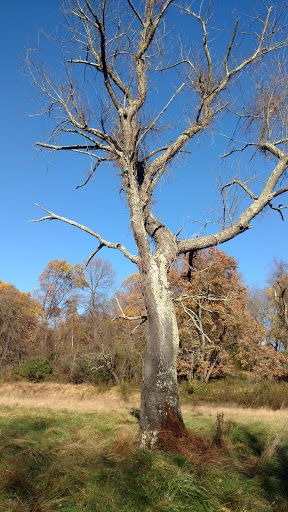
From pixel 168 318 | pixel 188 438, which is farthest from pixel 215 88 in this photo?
pixel 188 438

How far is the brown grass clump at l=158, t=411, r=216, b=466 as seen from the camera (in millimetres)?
4562

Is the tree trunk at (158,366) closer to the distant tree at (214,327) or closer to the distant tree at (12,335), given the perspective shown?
the distant tree at (214,327)

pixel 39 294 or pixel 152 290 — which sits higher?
pixel 39 294

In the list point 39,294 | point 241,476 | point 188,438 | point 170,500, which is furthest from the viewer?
point 39,294

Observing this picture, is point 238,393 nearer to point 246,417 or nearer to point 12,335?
point 246,417

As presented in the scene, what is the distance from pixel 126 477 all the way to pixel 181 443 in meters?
1.27

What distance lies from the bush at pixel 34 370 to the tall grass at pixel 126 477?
16.8 m

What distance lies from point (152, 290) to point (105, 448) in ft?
8.37

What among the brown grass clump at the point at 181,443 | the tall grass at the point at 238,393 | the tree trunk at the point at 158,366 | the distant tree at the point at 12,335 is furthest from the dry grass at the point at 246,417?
the distant tree at the point at 12,335

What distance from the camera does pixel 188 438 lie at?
4961mm

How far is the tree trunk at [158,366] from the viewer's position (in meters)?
5.12

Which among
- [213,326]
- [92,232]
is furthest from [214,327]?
[92,232]

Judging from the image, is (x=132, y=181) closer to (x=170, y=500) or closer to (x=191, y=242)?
(x=191, y=242)

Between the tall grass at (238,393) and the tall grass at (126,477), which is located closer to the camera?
the tall grass at (126,477)
